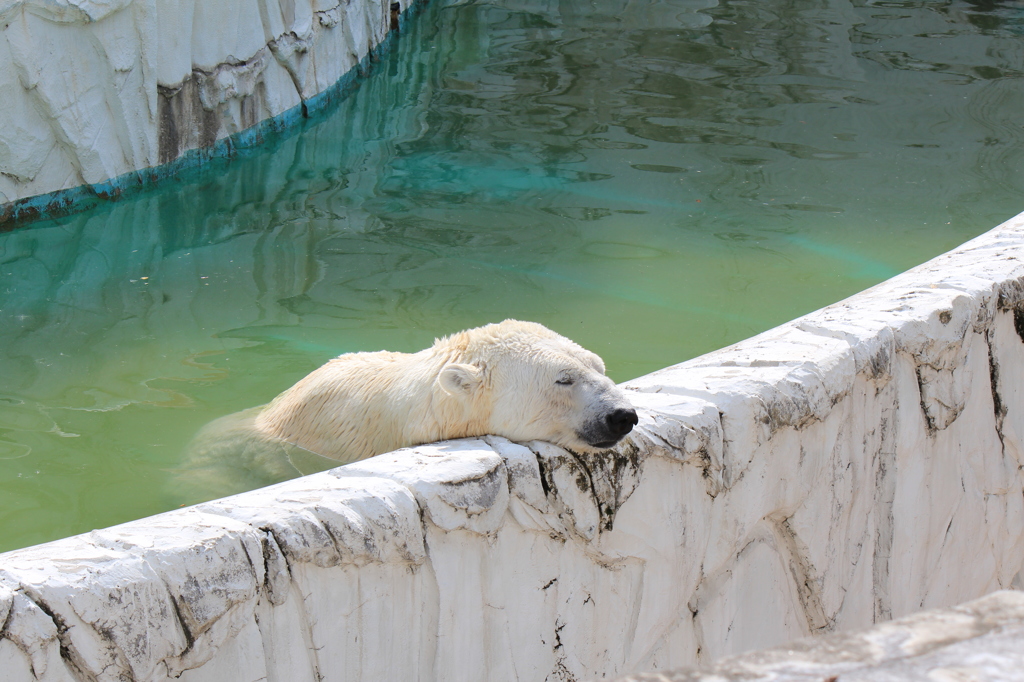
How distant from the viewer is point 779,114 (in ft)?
26.9

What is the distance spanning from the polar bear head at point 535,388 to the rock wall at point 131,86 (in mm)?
4175

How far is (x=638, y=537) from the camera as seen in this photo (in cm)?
246

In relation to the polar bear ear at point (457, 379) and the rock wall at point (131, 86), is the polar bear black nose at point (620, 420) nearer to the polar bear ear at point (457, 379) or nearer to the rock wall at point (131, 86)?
the polar bear ear at point (457, 379)

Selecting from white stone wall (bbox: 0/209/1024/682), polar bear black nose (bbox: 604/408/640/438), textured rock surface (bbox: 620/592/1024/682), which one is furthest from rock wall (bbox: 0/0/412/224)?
textured rock surface (bbox: 620/592/1024/682)

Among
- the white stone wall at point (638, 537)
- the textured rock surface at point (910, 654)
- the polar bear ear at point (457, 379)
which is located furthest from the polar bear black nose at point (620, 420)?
the textured rock surface at point (910, 654)

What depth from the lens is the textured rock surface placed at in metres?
0.72

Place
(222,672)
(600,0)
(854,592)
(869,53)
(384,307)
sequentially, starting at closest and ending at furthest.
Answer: (222,672)
(854,592)
(384,307)
(869,53)
(600,0)

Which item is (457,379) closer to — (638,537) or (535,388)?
(535,388)

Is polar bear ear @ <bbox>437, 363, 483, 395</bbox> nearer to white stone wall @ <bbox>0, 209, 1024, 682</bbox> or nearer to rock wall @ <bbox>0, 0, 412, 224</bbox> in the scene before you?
white stone wall @ <bbox>0, 209, 1024, 682</bbox>

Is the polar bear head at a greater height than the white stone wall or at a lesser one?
greater

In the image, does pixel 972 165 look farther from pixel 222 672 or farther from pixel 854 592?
pixel 222 672

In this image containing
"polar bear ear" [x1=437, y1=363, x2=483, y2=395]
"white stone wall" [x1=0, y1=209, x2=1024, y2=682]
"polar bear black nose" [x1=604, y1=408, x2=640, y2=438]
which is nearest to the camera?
"white stone wall" [x1=0, y1=209, x2=1024, y2=682]

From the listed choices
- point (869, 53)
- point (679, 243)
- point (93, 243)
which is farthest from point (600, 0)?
point (93, 243)

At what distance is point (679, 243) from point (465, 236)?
1.26 meters
